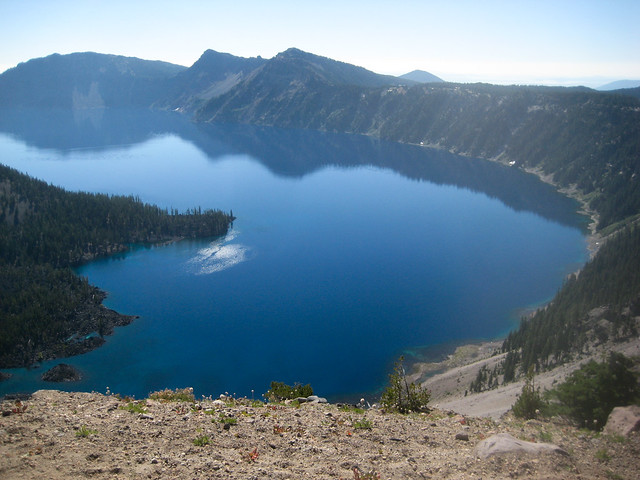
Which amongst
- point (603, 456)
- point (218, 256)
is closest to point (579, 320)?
point (603, 456)

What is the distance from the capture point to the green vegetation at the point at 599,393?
27516 mm

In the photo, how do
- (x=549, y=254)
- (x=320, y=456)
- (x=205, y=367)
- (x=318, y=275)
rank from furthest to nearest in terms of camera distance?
(x=549, y=254)
(x=318, y=275)
(x=205, y=367)
(x=320, y=456)

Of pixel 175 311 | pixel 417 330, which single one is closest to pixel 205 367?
pixel 175 311

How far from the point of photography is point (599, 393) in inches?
1144

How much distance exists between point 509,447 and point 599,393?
45.6ft

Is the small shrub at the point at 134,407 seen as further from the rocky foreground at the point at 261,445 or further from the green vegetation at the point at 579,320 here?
the green vegetation at the point at 579,320

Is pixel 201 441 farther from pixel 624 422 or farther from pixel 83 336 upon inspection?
pixel 83 336

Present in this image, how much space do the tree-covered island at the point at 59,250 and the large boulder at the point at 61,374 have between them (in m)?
5.94

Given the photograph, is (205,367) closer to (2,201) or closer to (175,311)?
(175,311)

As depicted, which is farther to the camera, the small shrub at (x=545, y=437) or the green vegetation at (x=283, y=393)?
the green vegetation at (x=283, y=393)

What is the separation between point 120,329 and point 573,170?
189 meters

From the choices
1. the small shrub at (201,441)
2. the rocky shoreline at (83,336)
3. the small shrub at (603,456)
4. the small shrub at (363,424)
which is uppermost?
the small shrub at (201,441)

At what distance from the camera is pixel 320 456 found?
1908cm

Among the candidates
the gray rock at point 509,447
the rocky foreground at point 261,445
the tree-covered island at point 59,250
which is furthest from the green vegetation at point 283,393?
the tree-covered island at point 59,250
